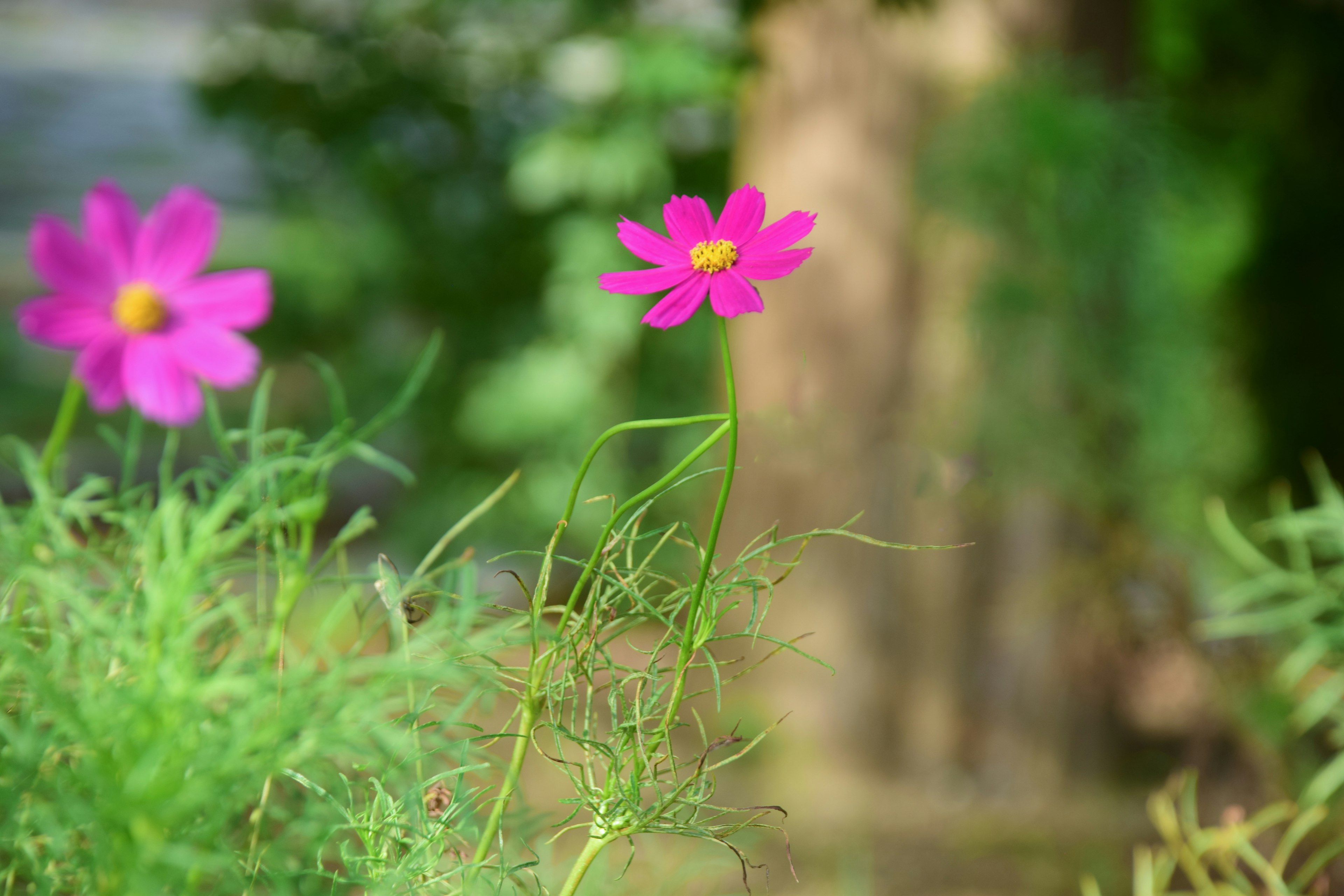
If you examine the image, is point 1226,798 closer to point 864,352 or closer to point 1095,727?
point 1095,727

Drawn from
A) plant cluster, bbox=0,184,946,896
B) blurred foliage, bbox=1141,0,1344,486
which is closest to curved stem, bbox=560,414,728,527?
plant cluster, bbox=0,184,946,896

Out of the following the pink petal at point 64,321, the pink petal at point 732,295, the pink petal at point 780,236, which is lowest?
the pink petal at point 64,321

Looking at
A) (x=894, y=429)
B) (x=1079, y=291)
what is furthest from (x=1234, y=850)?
(x=894, y=429)

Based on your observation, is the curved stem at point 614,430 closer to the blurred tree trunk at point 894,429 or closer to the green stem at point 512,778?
the green stem at point 512,778

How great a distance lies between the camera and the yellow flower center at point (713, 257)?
1.00 feet

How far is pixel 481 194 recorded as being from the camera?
281 centimetres

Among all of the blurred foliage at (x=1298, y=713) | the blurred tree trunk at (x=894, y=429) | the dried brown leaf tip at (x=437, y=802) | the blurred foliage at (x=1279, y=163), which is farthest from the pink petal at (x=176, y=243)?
the blurred foliage at (x=1279, y=163)

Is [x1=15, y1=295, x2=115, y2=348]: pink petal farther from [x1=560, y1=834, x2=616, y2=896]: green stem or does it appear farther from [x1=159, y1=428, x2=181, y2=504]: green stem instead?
[x1=560, y1=834, x2=616, y2=896]: green stem

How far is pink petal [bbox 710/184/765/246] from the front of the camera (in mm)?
312

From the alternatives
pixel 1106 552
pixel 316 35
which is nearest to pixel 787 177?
pixel 1106 552

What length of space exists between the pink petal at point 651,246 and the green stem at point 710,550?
1.2 inches

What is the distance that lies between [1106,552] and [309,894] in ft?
4.80

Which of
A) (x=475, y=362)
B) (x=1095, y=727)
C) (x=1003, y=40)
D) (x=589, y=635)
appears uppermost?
(x=1003, y=40)

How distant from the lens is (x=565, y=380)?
263 cm
